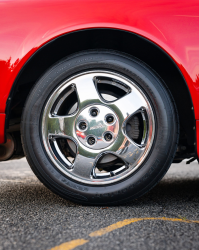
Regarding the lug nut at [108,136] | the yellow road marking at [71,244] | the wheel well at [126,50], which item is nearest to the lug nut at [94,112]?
the lug nut at [108,136]

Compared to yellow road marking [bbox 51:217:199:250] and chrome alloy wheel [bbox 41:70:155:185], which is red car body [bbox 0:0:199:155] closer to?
chrome alloy wheel [bbox 41:70:155:185]

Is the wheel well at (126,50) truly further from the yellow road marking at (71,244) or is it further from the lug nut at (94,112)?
the yellow road marking at (71,244)

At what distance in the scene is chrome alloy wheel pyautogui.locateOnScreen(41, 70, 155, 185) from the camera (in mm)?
1562

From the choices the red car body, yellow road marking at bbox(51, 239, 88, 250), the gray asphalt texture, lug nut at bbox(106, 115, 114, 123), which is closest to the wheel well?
the red car body

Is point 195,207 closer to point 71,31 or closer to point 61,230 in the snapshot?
point 61,230

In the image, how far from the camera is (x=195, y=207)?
1578 millimetres

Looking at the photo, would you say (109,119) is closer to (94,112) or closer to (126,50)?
(94,112)

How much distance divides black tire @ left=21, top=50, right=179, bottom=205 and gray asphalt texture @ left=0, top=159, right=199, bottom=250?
94 millimetres

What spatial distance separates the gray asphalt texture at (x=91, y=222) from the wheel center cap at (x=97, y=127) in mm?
399

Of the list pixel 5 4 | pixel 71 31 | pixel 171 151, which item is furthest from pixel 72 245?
pixel 5 4

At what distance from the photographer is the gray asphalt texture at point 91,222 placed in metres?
1.04

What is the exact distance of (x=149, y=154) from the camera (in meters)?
1.54

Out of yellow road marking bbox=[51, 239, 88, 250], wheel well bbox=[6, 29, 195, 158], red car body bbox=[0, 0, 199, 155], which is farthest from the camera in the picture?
wheel well bbox=[6, 29, 195, 158]

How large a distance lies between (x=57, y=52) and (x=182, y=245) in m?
1.37
